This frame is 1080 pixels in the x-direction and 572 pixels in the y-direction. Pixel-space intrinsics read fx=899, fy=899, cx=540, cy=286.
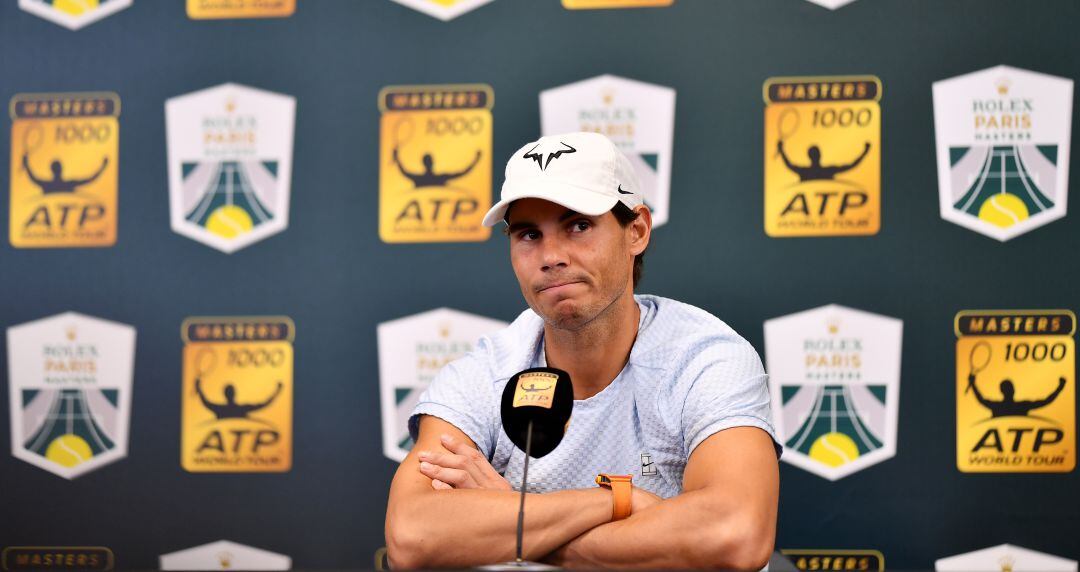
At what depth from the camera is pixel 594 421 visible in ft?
5.45

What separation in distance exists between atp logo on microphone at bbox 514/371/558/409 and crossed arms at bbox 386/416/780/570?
29 centimetres

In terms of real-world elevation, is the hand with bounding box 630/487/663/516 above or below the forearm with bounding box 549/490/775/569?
above

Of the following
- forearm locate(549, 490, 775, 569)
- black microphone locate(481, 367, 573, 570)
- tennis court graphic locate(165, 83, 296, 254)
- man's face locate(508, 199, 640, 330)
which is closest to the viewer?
black microphone locate(481, 367, 573, 570)

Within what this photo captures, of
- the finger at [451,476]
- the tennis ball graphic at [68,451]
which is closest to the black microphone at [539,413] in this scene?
the finger at [451,476]

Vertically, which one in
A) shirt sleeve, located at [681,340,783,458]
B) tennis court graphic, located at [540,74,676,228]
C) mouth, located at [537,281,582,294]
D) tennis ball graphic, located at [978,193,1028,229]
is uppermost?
tennis court graphic, located at [540,74,676,228]

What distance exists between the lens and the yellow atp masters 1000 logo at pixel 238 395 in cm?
248

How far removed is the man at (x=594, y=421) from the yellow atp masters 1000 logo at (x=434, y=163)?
0.66 m

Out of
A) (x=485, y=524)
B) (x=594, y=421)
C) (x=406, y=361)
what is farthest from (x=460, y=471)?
(x=406, y=361)

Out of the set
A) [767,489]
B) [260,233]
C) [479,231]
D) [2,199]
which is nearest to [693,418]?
[767,489]

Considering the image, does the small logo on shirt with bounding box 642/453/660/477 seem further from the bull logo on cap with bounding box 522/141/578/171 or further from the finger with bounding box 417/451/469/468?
the bull logo on cap with bounding box 522/141/578/171

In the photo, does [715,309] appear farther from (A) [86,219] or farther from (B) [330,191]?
(A) [86,219]

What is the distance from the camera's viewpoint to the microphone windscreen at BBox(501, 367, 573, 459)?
1.19m

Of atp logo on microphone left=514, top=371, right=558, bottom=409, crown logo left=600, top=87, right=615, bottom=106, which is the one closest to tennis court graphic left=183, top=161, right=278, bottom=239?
crown logo left=600, top=87, right=615, bottom=106

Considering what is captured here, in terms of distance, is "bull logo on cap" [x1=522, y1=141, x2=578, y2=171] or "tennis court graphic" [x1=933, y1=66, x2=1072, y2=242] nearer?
"bull logo on cap" [x1=522, y1=141, x2=578, y2=171]
